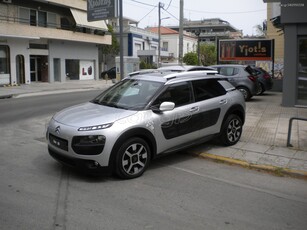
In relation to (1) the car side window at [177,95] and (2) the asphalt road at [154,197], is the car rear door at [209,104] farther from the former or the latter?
(2) the asphalt road at [154,197]

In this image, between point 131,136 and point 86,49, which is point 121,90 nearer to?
point 131,136

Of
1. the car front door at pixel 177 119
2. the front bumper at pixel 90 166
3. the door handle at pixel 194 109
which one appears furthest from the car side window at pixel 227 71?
the front bumper at pixel 90 166

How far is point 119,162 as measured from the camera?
5.58 meters

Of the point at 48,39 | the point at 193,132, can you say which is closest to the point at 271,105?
the point at 193,132

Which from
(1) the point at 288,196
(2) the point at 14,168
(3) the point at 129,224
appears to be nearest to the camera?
(3) the point at 129,224

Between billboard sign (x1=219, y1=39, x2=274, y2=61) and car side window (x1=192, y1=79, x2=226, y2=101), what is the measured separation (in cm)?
1382

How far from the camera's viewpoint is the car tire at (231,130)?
7652mm

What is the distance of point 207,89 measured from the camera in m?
7.32

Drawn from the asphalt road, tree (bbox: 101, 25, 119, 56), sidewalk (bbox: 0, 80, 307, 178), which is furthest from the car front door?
tree (bbox: 101, 25, 119, 56)

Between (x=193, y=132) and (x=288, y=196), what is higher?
(x=193, y=132)

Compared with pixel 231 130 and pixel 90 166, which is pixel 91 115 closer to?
pixel 90 166

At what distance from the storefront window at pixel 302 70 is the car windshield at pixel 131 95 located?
857cm

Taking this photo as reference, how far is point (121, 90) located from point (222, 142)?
243 cm

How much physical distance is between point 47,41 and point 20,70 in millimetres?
4260
